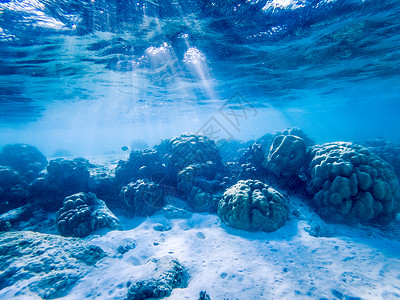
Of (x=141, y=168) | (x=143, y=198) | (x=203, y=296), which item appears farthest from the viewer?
(x=141, y=168)

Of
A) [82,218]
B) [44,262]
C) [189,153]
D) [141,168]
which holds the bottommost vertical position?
[82,218]

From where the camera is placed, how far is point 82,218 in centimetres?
604

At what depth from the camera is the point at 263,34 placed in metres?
9.48

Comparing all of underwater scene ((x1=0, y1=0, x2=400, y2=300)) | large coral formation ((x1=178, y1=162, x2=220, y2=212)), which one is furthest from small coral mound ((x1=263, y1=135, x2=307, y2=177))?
large coral formation ((x1=178, y1=162, x2=220, y2=212))

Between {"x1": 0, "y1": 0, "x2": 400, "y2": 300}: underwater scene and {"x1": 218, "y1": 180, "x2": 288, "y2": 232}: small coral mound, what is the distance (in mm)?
42

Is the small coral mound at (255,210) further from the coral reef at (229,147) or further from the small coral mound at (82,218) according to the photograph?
the coral reef at (229,147)

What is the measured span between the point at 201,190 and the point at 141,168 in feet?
12.1

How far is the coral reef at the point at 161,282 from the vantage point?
3238 millimetres

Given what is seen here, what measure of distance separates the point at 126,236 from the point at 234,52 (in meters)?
11.7

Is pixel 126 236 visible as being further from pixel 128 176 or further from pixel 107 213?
pixel 128 176

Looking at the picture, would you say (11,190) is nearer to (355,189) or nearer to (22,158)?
(22,158)

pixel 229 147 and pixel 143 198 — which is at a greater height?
pixel 229 147

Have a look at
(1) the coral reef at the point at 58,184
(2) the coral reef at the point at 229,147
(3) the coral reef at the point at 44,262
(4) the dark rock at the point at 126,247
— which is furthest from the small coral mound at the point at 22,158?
(2) the coral reef at the point at 229,147

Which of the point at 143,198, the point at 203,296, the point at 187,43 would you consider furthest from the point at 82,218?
the point at 187,43
